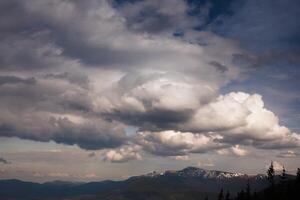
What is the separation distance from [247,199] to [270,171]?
736 inches

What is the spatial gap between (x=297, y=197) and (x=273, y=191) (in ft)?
48.6

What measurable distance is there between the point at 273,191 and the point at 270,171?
1065cm

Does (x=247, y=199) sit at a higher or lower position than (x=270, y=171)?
lower

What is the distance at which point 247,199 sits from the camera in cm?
19025

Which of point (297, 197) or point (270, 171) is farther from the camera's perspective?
point (270, 171)

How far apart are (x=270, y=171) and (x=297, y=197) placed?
18.2 meters

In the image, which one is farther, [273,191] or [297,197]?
[273,191]

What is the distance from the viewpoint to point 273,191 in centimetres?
19400

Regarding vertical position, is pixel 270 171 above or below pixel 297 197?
above

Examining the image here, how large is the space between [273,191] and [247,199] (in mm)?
15155

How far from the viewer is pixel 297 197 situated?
181125 millimetres
